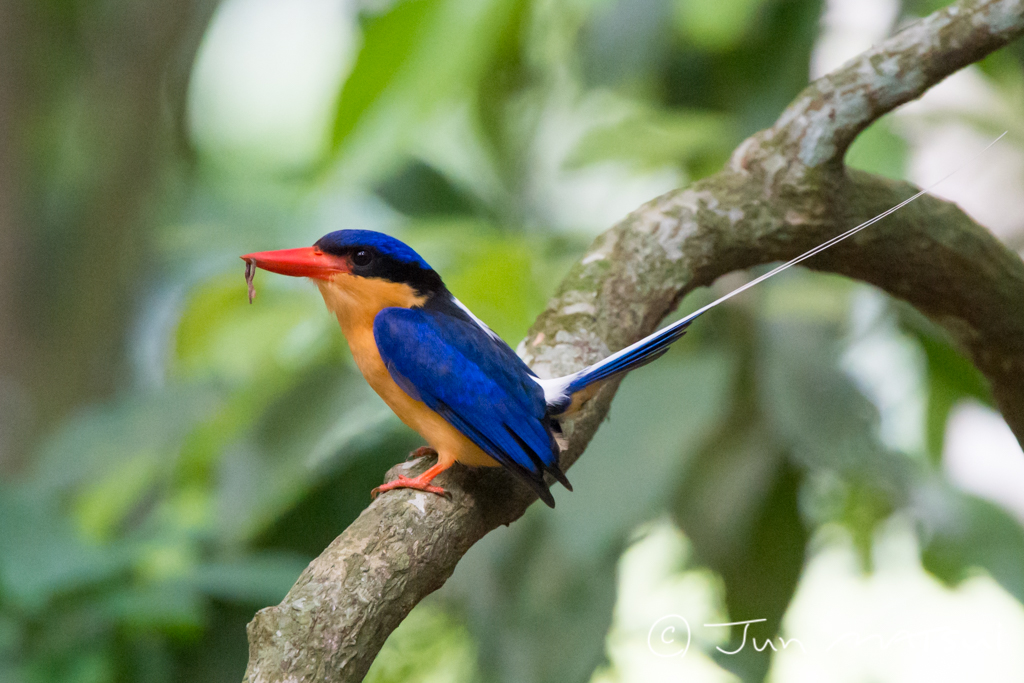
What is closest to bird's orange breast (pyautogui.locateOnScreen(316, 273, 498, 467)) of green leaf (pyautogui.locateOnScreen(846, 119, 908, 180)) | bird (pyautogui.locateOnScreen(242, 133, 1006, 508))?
bird (pyautogui.locateOnScreen(242, 133, 1006, 508))

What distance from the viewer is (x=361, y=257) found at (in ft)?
3.76

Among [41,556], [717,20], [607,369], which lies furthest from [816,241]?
[41,556]

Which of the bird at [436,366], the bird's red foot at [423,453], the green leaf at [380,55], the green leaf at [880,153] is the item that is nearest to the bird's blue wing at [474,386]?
the bird at [436,366]

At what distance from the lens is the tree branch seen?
4.14 feet

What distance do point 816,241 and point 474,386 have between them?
589 mm

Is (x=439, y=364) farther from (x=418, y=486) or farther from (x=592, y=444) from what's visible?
(x=592, y=444)

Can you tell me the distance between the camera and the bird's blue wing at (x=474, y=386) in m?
1.07

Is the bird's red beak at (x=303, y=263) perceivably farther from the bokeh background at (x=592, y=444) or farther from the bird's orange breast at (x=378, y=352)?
the bokeh background at (x=592, y=444)

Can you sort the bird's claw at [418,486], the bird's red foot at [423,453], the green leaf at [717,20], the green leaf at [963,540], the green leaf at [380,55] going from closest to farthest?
1. the bird's claw at [418,486]
2. the bird's red foot at [423,453]
3. the green leaf at [380,55]
4. the green leaf at [717,20]
5. the green leaf at [963,540]

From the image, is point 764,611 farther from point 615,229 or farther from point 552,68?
point 552,68

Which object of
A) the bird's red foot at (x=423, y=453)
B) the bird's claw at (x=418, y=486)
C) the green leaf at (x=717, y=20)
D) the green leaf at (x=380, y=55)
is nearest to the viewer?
the bird's claw at (x=418, y=486)

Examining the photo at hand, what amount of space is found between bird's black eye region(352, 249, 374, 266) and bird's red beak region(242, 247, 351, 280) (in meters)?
0.01

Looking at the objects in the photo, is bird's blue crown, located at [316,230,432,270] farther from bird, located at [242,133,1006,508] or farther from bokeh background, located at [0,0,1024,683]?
bokeh background, located at [0,0,1024,683]

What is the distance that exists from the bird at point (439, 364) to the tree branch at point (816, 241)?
0.07m
